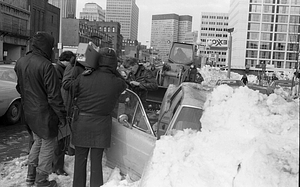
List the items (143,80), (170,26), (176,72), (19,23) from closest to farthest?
(143,80) < (176,72) < (19,23) < (170,26)

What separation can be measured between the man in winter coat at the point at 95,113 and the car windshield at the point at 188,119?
856mm

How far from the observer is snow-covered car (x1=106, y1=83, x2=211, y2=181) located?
4.03 meters

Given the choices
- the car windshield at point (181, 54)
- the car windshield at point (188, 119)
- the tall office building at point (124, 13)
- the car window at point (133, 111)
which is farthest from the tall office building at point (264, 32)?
the car windshield at point (188, 119)

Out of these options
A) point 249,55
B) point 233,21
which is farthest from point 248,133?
point 233,21

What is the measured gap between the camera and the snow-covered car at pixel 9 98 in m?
8.06

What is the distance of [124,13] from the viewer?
5812 inches

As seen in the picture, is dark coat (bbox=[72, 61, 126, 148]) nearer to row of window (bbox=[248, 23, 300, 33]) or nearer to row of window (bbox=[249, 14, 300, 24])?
row of window (bbox=[248, 23, 300, 33])

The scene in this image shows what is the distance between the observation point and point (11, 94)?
825cm

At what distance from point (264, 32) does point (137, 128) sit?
3566 inches

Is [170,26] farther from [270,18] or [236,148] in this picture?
[236,148]

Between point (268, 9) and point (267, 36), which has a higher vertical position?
point (268, 9)

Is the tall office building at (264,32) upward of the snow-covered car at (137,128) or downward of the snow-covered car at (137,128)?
Result: upward

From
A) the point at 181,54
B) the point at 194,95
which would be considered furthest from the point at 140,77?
the point at 181,54

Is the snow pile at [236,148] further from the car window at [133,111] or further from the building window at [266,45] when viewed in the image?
the building window at [266,45]
